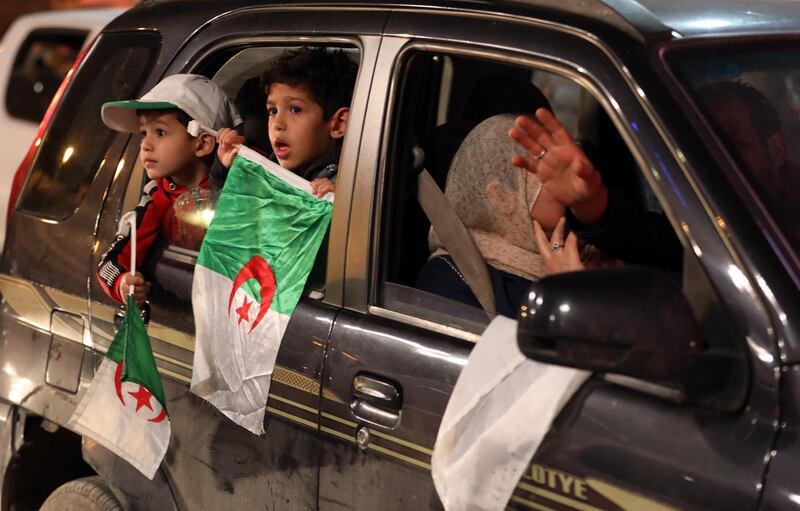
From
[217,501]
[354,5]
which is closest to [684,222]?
[354,5]

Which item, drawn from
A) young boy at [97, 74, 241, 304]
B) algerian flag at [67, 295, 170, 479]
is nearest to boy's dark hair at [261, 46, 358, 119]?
young boy at [97, 74, 241, 304]

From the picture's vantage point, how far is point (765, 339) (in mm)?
2029

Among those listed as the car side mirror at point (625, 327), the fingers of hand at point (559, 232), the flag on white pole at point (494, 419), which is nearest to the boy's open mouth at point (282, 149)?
the fingers of hand at point (559, 232)

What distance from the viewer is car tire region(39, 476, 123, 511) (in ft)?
11.0

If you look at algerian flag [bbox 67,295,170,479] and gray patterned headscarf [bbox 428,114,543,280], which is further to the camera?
algerian flag [bbox 67,295,170,479]

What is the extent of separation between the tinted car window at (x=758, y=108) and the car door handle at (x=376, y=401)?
2.69 ft

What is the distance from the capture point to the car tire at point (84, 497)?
3340 mm

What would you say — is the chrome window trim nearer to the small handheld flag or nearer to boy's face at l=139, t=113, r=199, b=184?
the small handheld flag

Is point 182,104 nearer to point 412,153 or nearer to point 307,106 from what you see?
point 307,106

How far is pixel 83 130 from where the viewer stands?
3.69m

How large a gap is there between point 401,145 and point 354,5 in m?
0.39

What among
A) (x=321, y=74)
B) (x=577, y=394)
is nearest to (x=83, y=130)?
(x=321, y=74)

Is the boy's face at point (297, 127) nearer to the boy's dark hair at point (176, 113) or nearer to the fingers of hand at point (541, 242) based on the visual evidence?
the boy's dark hair at point (176, 113)

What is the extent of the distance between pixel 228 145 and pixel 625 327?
164 cm
